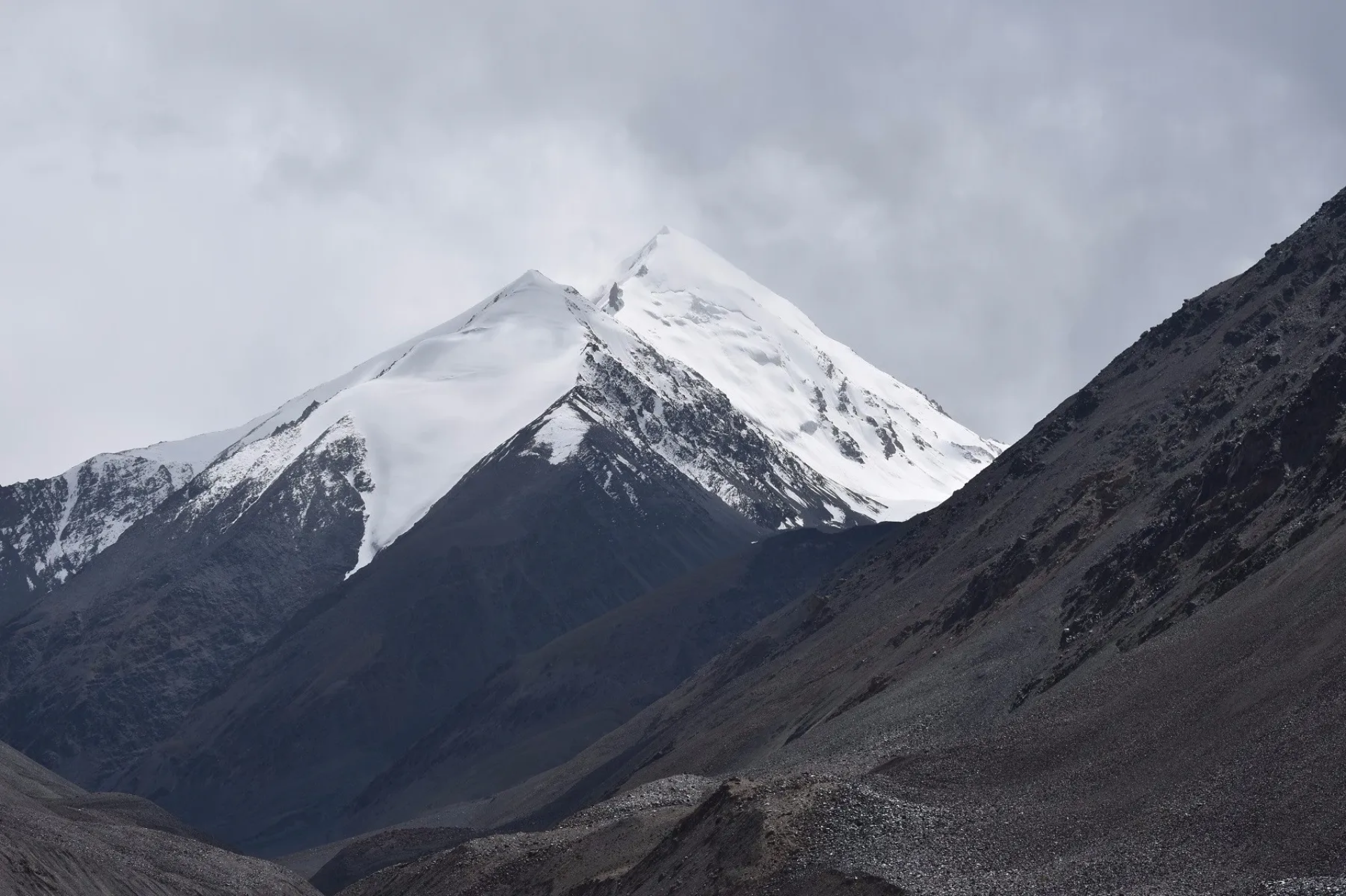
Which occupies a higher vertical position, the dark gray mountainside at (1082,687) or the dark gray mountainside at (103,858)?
the dark gray mountainside at (103,858)

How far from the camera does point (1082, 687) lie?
230 feet

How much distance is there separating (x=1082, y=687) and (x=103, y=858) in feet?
196

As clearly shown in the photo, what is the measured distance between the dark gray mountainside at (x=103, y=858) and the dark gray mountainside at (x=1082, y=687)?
13437mm

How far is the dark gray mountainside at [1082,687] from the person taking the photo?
52.3m

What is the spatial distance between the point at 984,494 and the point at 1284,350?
1451 inches

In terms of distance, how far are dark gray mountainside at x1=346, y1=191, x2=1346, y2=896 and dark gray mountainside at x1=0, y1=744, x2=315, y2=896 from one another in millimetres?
13437

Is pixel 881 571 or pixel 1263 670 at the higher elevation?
pixel 881 571

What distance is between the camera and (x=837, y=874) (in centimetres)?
5616

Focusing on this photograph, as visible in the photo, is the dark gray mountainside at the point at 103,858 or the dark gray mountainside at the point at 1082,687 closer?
the dark gray mountainside at the point at 1082,687

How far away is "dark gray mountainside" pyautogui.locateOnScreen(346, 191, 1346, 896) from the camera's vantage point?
52281 millimetres

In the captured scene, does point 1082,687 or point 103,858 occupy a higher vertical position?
point 103,858

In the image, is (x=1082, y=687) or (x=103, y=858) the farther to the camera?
(x=103, y=858)

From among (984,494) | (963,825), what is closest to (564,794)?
(984,494)

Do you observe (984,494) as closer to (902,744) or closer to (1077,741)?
(902,744)
